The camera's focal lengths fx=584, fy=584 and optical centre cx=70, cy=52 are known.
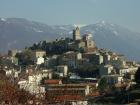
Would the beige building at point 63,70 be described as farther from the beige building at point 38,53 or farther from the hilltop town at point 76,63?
the beige building at point 38,53

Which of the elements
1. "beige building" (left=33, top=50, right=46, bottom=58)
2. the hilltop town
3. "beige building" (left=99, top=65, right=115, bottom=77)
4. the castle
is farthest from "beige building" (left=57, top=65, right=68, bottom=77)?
the castle

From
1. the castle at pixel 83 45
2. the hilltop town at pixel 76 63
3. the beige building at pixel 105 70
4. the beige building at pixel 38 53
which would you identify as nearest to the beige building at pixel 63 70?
the hilltop town at pixel 76 63

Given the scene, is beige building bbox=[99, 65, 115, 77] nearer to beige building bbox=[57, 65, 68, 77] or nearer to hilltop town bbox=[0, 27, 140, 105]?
hilltop town bbox=[0, 27, 140, 105]

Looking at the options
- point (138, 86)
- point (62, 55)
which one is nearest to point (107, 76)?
point (62, 55)

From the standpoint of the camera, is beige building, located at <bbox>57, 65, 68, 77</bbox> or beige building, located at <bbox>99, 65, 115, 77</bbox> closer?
beige building, located at <bbox>57, 65, 68, 77</bbox>

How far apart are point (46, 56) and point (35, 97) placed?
69477mm

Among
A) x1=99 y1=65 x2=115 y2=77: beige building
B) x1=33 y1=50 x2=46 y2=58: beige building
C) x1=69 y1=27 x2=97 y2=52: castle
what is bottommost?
x1=99 y1=65 x2=115 y2=77: beige building

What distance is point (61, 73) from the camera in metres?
65.8

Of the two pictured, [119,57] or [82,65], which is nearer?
[82,65]

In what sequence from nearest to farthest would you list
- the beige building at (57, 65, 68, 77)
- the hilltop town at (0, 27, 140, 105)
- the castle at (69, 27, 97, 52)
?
the hilltop town at (0, 27, 140, 105), the beige building at (57, 65, 68, 77), the castle at (69, 27, 97, 52)

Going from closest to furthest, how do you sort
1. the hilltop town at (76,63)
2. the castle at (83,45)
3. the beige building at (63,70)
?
the hilltop town at (76,63), the beige building at (63,70), the castle at (83,45)

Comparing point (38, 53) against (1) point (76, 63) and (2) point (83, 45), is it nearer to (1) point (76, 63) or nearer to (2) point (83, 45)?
(1) point (76, 63)

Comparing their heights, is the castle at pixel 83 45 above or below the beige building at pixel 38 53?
above

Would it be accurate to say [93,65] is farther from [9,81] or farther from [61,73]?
[9,81]
